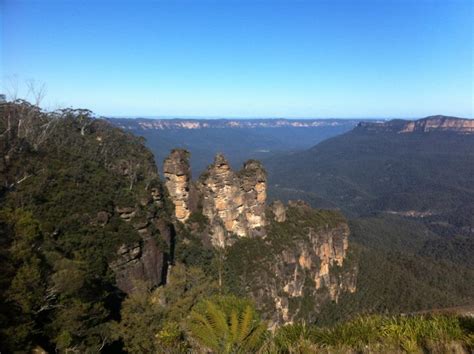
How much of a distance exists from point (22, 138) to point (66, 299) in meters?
24.8

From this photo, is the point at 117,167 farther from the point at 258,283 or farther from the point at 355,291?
the point at 355,291

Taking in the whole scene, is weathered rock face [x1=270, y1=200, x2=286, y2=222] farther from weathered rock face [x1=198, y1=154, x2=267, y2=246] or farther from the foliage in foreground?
the foliage in foreground

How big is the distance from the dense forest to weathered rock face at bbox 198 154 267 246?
2.00 m

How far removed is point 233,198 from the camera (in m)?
48.8

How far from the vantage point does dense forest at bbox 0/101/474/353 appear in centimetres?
788

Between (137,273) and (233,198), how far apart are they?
20.1 m

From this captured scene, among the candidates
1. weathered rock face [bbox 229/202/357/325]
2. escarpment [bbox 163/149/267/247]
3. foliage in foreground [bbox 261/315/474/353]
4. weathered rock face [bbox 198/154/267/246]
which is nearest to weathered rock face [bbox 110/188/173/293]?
escarpment [bbox 163/149/267/247]

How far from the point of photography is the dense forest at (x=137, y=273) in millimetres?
7875

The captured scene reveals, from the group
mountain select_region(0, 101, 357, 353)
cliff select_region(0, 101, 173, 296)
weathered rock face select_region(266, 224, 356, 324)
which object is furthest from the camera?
weathered rock face select_region(266, 224, 356, 324)

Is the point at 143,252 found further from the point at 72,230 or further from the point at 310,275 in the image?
the point at 310,275

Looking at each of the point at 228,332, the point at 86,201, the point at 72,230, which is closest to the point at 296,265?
the point at 86,201

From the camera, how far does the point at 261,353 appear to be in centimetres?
685

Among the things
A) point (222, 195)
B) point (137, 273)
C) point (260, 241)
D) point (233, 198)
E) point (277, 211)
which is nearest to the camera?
point (137, 273)

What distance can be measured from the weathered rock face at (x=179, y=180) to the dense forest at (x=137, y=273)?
1.03 meters
